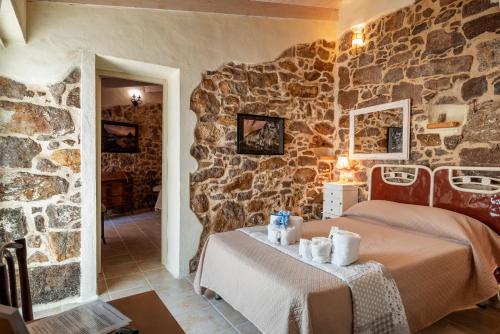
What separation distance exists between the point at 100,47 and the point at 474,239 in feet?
11.7

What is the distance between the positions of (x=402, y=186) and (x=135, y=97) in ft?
17.3

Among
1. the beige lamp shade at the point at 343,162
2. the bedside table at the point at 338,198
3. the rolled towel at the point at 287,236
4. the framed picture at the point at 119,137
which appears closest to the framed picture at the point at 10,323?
the rolled towel at the point at 287,236

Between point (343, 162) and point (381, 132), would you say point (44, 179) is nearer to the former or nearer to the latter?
point (343, 162)

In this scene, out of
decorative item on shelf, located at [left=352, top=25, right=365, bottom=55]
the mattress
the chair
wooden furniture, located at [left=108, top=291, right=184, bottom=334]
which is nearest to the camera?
wooden furniture, located at [left=108, top=291, right=184, bottom=334]

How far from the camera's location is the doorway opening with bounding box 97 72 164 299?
4990 mm

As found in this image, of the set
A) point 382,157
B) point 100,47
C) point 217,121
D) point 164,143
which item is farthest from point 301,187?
point 100,47

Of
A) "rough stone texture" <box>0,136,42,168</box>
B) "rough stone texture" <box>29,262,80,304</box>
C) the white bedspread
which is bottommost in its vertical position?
"rough stone texture" <box>29,262,80,304</box>

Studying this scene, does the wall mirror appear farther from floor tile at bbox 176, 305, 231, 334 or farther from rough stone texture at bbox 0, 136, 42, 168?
Answer: rough stone texture at bbox 0, 136, 42, 168

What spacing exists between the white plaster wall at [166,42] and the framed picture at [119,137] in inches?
141

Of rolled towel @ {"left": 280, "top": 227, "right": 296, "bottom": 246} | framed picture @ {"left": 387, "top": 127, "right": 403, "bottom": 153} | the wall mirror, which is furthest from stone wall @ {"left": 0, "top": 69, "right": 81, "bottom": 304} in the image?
framed picture @ {"left": 387, "top": 127, "right": 403, "bottom": 153}

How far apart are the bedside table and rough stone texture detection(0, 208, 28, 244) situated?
3.19 meters

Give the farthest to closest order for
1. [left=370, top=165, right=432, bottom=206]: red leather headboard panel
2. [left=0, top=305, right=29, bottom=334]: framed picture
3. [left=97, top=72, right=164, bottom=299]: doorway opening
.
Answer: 1. [left=97, top=72, right=164, bottom=299]: doorway opening
2. [left=370, top=165, right=432, bottom=206]: red leather headboard panel
3. [left=0, top=305, right=29, bottom=334]: framed picture

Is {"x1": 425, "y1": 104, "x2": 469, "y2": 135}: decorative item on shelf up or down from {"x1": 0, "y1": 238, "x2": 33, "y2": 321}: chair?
up

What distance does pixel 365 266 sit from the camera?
5.71 ft
